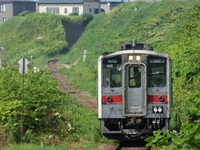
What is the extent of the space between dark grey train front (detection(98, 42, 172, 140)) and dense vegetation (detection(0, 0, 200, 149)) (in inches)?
35.9

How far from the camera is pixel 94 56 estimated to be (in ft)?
181

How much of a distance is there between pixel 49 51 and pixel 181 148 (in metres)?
61.9

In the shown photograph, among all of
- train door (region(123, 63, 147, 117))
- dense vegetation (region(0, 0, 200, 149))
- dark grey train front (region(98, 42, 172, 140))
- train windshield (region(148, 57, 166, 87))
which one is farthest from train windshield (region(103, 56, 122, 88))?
dense vegetation (region(0, 0, 200, 149))

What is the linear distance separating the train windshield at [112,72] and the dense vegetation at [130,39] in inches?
76.4

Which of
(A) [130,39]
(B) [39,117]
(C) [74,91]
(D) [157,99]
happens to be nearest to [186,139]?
(D) [157,99]

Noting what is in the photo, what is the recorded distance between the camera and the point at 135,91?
1705 cm

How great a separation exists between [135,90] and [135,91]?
0.09 feet

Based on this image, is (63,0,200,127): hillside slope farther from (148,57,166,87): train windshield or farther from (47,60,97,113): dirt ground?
(148,57,166,87): train windshield

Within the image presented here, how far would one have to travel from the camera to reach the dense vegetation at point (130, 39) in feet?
70.5

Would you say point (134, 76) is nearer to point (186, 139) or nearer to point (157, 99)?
point (157, 99)

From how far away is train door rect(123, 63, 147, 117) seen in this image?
1700cm

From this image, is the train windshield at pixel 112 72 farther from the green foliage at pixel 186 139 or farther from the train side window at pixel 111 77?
the green foliage at pixel 186 139

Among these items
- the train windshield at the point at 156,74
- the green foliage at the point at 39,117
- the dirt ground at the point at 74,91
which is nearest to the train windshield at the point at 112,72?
the train windshield at the point at 156,74

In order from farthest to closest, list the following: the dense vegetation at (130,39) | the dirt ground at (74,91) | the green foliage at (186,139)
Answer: the dirt ground at (74,91), the dense vegetation at (130,39), the green foliage at (186,139)
